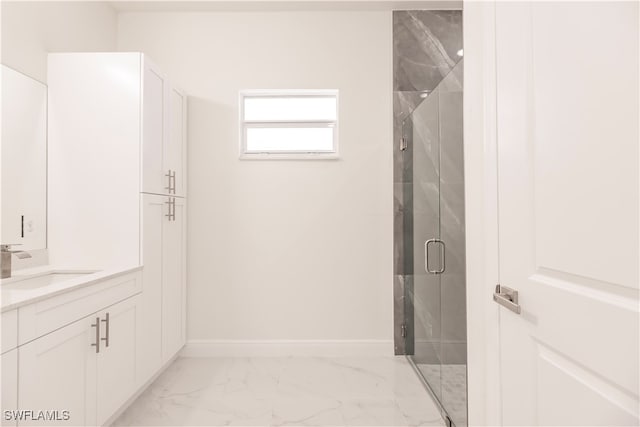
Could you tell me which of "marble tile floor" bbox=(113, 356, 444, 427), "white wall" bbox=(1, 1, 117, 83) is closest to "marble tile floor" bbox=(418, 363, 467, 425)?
"marble tile floor" bbox=(113, 356, 444, 427)

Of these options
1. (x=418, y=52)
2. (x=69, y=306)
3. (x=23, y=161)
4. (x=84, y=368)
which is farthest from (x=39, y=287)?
(x=418, y=52)

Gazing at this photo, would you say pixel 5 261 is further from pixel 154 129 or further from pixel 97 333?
pixel 154 129

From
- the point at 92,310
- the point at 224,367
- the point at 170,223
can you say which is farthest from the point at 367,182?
the point at 92,310

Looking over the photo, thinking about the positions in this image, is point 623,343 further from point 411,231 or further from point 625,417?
point 411,231

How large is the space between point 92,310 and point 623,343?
2057mm

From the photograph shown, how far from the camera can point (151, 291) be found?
2.43 meters

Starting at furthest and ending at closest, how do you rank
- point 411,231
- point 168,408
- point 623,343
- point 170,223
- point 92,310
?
point 411,231 < point 170,223 < point 168,408 < point 92,310 < point 623,343

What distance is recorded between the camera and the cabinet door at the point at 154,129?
2328mm

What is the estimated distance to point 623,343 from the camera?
0.67m

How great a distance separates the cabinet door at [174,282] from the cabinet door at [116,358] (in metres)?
0.45

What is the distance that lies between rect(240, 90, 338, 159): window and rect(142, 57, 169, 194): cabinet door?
29.0 inches

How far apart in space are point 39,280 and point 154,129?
115 cm

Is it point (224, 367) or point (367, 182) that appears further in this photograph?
point (367, 182)

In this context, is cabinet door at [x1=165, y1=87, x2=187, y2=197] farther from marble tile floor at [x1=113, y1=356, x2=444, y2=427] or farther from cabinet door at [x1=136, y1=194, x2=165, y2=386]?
marble tile floor at [x1=113, y1=356, x2=444, y2=427]
